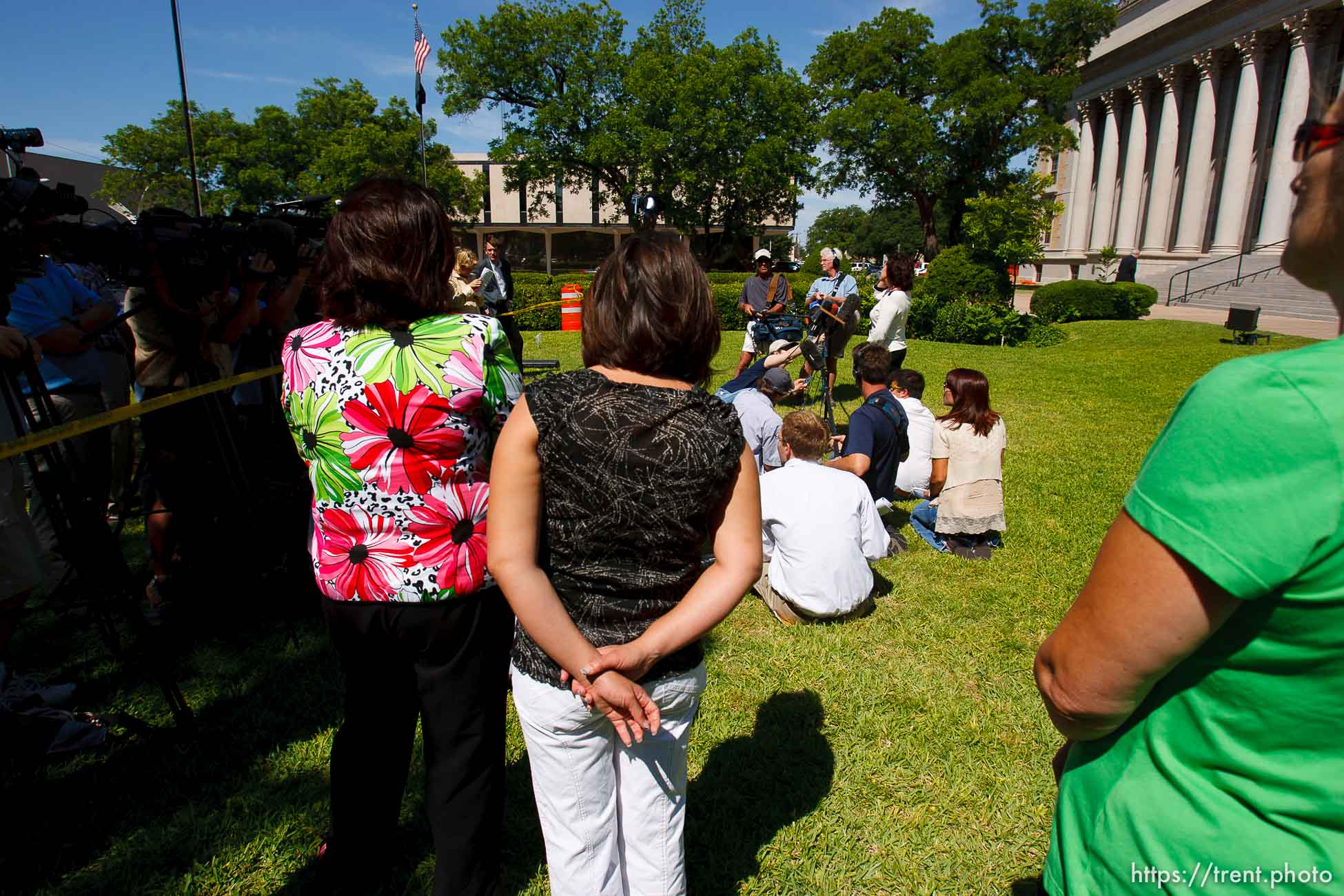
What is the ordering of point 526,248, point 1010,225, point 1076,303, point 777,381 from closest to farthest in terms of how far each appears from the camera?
1. point 777,381
2. point 1010,225
3. point 1076,303
4. point 526,248

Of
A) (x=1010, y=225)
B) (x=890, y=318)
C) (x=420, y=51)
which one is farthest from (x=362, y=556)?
(x=1010, y=225)

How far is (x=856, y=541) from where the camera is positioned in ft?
14.2

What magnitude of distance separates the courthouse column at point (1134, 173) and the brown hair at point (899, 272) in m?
33.7

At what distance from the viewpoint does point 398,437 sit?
6.16 ft

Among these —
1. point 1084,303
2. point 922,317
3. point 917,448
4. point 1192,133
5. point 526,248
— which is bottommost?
point 917,448

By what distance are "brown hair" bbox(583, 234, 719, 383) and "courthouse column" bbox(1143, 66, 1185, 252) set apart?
3918 centimetres

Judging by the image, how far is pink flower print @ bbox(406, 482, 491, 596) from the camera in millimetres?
1924

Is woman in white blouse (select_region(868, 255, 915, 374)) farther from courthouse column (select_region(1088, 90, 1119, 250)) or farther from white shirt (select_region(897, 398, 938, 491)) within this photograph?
courthouse column (select_region(1088, 90, 1119, 250))

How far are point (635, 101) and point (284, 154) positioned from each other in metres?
26.1

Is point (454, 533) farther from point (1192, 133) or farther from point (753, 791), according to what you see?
point (1192, 133)

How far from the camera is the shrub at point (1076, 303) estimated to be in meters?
21.2

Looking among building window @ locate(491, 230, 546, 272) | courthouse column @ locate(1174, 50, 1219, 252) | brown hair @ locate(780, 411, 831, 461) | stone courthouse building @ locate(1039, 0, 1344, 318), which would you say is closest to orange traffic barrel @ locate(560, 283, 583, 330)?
brown hair @ locate(780, 411, 831, 461)

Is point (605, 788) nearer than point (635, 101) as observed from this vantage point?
Yes

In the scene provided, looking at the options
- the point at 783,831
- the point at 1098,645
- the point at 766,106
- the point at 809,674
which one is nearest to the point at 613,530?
the point at 1098,645
